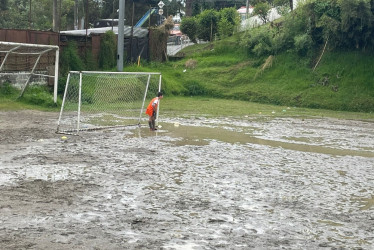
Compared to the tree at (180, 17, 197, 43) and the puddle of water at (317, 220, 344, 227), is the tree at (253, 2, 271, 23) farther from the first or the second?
the puddle of water at (317, 220, 344, 227)

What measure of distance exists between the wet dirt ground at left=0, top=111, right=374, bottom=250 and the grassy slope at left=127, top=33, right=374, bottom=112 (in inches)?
492

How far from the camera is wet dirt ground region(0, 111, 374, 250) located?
24.2 ft

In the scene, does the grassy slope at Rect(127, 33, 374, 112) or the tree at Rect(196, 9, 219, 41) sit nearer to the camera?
the grassy slope at Rect(127, 33, 374, 112)

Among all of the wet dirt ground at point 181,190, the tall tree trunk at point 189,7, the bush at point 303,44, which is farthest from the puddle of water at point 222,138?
the tall tree trunk at point 189,7

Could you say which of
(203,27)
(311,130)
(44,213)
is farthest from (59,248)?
(203,27)

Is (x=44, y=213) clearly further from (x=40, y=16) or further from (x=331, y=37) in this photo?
(x=40, y=16)

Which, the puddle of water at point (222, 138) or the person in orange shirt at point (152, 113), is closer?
the puddle of water at point (222, 138)

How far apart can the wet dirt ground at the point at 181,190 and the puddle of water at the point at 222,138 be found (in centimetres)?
3

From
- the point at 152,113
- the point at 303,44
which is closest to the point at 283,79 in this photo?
the point at 303,44

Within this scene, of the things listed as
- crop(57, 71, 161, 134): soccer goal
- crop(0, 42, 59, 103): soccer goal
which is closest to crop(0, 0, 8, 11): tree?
crop(0, 42, 59, 103): soccer goal

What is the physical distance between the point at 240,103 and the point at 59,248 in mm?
23803

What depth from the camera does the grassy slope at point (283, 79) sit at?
30.3 meters

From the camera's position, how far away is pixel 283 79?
3294 cm

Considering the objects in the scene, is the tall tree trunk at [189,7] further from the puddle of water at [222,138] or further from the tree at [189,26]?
the puddle of water at [222,138]
